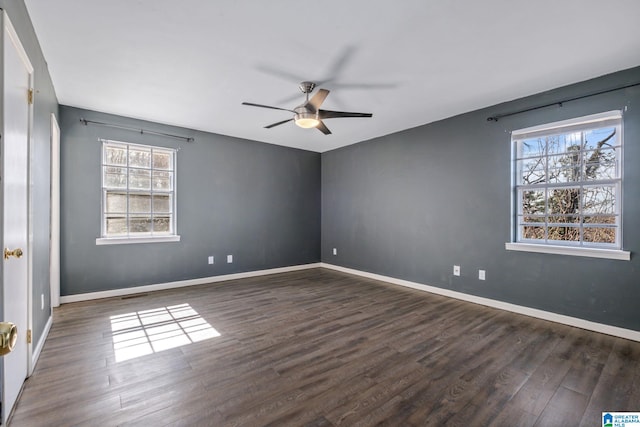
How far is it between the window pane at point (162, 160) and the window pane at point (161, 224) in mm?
800

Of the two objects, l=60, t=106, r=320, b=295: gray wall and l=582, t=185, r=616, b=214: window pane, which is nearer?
l=582, t=185, r=616, b=214: window pane

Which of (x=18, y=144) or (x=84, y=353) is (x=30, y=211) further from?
(x=84, y=353)

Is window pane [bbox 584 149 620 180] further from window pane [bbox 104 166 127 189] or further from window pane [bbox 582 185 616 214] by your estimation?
window pane [bbox 104 166 127 189]

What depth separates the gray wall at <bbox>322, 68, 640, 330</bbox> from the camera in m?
2.84

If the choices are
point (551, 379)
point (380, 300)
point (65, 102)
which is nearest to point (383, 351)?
point (551, 379)

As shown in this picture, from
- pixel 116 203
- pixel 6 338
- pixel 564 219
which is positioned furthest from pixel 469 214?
pixel 116 203

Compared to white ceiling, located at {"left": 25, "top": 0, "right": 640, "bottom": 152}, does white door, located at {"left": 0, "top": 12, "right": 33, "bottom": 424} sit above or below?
below

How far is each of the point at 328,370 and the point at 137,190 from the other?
3.80 metres

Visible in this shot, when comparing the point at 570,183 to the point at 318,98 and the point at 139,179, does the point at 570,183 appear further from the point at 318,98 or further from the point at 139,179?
the point at 139,179

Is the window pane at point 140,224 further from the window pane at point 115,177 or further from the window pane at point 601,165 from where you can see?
the window pane at point 601,165

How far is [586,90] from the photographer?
3029mm

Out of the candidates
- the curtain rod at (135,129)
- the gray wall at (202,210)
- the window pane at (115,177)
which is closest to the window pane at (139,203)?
the window pane at (115,177)

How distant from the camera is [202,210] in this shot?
4.88m

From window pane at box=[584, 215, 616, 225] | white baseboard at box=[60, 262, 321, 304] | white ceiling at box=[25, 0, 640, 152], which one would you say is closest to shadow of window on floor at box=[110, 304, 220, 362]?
white baseboard at box=[60, 262, 321, 304]
